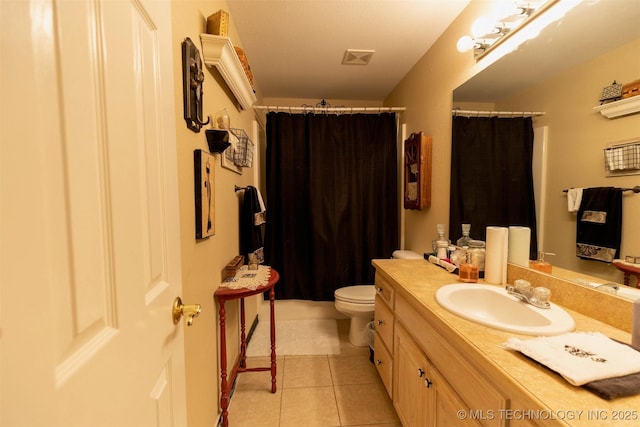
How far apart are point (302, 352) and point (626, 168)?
85.1 inches

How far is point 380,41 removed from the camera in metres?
1.96

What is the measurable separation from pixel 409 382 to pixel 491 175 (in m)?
1.20

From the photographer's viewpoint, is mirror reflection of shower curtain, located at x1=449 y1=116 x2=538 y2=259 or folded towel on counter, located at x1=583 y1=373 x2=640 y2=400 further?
mirror reflection of shower curtain, located at x1=449 y1=116 x2=538 y2=259

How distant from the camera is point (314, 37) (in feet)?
6.30

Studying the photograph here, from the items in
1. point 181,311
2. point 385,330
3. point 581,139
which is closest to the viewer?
point 181,311

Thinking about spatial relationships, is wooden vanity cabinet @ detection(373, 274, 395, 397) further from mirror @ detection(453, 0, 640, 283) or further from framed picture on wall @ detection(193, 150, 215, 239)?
framed picture on wall @ detection(193, 150, 215, 239)

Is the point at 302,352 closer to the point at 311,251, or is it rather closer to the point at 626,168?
the point at 311,251

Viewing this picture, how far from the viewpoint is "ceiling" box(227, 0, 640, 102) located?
3.31 feet

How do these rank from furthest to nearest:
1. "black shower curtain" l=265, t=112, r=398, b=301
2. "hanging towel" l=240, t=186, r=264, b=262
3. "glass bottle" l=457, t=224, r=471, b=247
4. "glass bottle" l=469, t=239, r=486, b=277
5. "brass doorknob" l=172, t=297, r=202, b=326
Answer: "black shower curtain" l=265, t=112, r=398, b=301
"hanging towel" l=240, t=186, r=264, b=262
"glass bottle" l=457, t=224, r=471, b=247
"glass bottle" l=469, t=239, r=486, b=277
"brass doorknob" l=172, t=297, r=202, b=326

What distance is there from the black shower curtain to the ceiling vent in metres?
0.53

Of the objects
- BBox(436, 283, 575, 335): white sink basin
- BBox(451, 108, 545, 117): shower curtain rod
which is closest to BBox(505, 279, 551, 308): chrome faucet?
BBox(436, 283, 575, 335): white sink basin

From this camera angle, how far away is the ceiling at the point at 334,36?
64.4 inches

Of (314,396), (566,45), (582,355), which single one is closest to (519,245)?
(582,355)

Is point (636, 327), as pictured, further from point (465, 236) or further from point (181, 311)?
point (181, 311)
